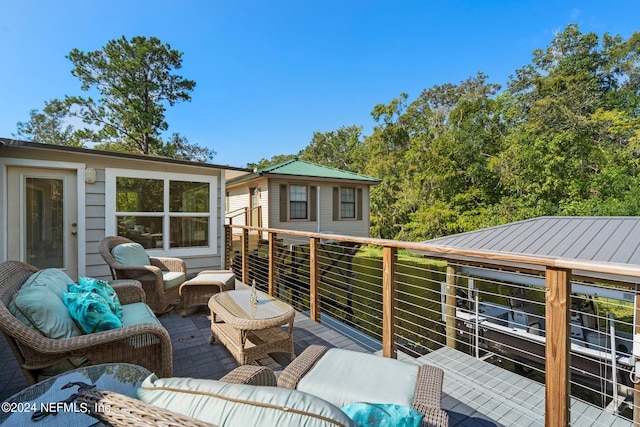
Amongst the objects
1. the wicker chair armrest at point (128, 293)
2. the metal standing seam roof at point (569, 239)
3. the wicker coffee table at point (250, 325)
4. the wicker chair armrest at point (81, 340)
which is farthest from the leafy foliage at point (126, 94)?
the wicker chair armrest at point (81, 340)

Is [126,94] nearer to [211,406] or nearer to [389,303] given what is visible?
[389,303]

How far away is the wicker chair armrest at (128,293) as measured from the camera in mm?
3045

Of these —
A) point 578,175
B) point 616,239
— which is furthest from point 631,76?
point 616,239

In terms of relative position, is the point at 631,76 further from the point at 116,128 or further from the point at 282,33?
the point at 116,128

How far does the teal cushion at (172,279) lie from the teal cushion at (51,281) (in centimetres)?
153

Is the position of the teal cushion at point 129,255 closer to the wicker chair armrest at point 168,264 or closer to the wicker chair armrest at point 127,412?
the wicker chair armrest at point 168,264

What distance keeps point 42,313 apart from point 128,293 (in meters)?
1.34

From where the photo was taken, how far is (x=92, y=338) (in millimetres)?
1853

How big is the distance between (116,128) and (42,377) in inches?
780

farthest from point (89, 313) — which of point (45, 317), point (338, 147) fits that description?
point (338, 147)

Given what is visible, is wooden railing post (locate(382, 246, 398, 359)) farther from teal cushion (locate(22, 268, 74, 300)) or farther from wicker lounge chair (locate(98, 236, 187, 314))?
wicker lounge chair (locate(98, 236, 187, 314))

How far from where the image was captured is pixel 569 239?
584cm

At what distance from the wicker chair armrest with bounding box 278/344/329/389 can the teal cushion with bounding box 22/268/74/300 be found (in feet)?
5.91

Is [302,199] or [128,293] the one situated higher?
[302,199]
